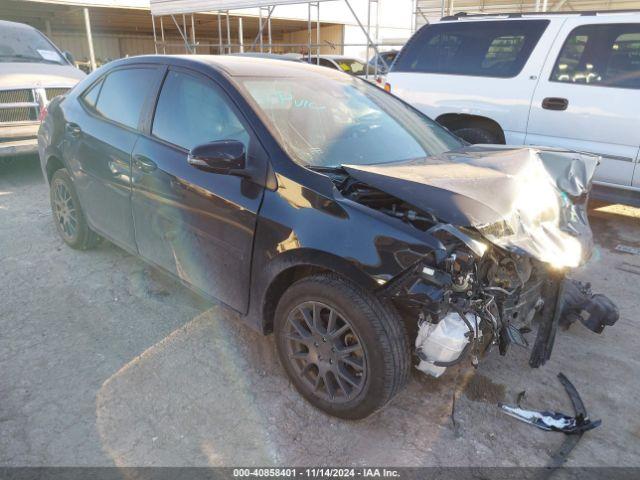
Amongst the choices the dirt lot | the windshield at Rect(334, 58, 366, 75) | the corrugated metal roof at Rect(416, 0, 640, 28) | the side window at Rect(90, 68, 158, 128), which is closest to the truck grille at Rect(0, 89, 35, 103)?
the side window at Rect(90, 68, 158, 128)

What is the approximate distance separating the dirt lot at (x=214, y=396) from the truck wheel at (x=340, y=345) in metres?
0.17

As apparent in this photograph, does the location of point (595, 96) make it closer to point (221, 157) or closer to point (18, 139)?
point (221, 157)

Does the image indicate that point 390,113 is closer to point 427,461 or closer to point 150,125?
point 150,125

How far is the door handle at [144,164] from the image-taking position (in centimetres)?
316

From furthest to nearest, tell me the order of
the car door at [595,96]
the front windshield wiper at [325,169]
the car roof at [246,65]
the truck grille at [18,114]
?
the truck grille at [18,114] → the car door at [595,96] → the car roof at [246,65] → the front windshield wiper at [325,169]

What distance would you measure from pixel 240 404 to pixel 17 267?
2691 mm

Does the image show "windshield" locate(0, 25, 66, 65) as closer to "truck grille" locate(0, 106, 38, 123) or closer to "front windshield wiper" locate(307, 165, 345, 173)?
"truck grille" locate(0, 106, 38, 123)

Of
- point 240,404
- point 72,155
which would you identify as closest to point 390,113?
point 240,404

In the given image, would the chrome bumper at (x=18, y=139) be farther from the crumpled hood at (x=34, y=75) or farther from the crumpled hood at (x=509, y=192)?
the crumpled hood at (x=509, y=192)

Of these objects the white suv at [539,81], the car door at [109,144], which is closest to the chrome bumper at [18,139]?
the car door at [109,144]

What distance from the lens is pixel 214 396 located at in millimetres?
2734

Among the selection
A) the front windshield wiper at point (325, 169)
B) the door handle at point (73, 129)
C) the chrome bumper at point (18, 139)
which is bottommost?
the chrome bumper at point (18, 139)

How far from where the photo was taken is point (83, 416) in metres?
2.56

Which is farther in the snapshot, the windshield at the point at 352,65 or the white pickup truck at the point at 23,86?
the windshield at the point at 352,65
